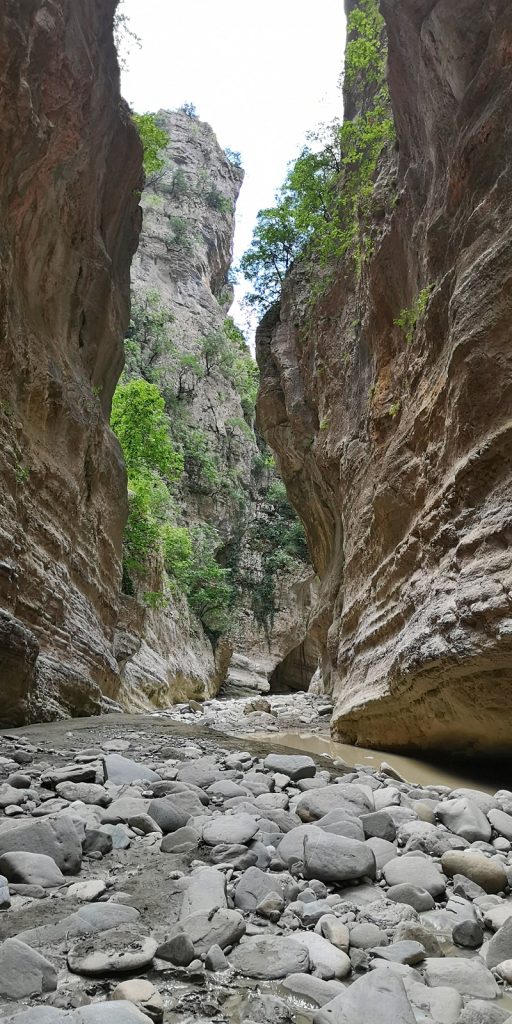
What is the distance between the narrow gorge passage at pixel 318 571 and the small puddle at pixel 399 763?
10 cm

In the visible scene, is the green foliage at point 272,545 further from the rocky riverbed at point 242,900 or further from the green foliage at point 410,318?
the rocky riverbed at point 242,900

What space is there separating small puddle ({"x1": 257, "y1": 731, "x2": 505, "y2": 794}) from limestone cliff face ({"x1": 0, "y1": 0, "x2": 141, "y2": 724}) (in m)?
2.97

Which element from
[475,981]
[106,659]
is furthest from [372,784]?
[106,659]

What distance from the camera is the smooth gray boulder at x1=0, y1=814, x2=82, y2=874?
2385 millimetres

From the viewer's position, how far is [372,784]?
14.4ft

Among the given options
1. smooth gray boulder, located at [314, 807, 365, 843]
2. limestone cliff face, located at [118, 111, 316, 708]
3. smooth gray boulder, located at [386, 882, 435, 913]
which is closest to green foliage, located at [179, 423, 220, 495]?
limestone cliff face, located at [118, 111, 316, 708]

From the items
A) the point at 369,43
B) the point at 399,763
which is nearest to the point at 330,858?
the point at 399,763

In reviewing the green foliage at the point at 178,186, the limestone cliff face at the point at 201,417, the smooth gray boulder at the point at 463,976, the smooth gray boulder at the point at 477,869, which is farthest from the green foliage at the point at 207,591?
the green foliage at the point at 178,186

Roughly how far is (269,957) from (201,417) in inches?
1290

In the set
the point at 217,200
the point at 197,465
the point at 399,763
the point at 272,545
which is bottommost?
the point at 399,763

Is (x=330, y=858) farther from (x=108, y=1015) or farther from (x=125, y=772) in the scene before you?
(x=125, y=772)

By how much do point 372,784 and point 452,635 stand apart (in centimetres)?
137

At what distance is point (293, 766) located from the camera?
4.27m

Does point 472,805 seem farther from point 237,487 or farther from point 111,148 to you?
point 237,487
